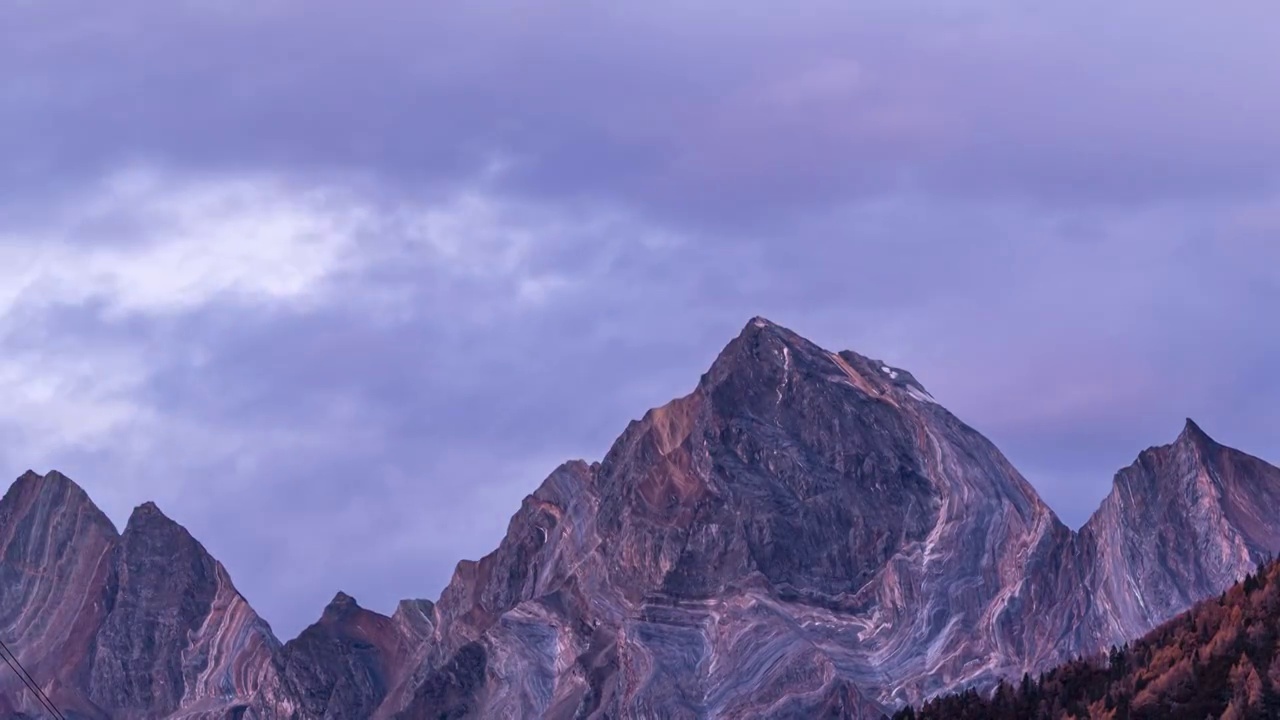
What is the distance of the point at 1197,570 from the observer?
623ft

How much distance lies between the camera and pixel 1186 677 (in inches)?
4510

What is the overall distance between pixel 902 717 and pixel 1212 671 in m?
21.2

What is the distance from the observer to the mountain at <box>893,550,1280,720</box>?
11156cm

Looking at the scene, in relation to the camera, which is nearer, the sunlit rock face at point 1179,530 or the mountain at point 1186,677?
the mountain at point 1186,677

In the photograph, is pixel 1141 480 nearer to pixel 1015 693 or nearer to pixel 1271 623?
pixel 1015 693

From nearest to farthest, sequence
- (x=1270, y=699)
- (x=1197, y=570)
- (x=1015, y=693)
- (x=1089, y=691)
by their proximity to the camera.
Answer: (x=1270, y=699)
(x=1089, y=691)
(x=1015, y=693)
(x=1197, y=570)

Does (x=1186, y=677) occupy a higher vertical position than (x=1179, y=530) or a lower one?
lower

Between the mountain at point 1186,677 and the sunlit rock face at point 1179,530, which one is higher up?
the sunlit rock face at point 1179,530

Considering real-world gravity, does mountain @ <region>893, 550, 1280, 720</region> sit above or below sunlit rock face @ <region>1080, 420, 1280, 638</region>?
below

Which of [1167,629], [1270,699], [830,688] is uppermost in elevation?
[830,688]

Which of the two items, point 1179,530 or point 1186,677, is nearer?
point 1186,677

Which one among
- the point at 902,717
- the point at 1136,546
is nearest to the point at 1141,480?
the point at 1136,546

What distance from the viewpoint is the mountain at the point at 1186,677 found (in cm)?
11156

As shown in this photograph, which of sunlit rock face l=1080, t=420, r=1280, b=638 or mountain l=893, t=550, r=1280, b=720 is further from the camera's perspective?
sunlit rock face l=1080, t=420, r=1280, b=638
